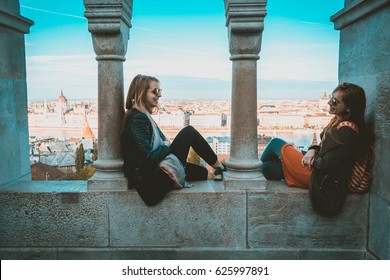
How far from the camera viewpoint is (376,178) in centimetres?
278

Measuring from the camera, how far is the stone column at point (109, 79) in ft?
9.21

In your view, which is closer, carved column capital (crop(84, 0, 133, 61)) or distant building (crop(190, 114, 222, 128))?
carved column capital (crop(84, 0, 133, 61))

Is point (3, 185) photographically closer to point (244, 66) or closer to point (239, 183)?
point (239, 183)

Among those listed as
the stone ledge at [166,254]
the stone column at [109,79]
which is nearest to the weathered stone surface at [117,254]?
the stone ledge at [166,254]

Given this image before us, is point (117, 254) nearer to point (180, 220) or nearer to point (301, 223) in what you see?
point (180, 220)

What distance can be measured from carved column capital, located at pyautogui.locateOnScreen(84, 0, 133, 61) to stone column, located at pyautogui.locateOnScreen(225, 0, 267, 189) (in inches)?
29.8

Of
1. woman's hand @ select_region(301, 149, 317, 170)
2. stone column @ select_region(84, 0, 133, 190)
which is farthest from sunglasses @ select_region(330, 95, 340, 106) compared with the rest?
stone column @ select_region(84, 0, 133, 190)

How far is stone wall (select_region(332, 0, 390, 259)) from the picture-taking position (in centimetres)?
263

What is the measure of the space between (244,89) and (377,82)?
89 cm

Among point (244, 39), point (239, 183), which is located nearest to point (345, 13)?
point (244, 39)

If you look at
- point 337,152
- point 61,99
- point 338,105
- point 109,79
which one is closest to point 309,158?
point 337,152

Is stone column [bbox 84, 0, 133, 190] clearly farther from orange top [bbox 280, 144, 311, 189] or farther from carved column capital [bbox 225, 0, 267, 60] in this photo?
orange top [bbox 280, 144, 311, 189]

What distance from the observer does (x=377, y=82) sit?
274 centimetres

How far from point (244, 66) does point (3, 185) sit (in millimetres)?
2022
